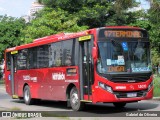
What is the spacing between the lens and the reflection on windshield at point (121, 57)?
1408 cm

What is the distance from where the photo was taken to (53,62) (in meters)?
17.2

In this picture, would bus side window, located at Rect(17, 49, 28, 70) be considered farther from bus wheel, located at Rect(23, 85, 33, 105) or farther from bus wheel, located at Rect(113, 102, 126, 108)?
bus wheel, located at Rect(113, 102, 126, 108)

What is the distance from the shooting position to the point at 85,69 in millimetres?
14781

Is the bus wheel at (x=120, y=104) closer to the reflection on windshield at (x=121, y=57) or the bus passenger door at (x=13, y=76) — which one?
the reflection on windshield at (x=121, y=57)

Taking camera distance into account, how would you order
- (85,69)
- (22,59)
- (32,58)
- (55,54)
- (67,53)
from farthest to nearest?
(22,59), (32,58), (55,54), (67,53), (85,69)

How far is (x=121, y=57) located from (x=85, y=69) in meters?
1.43

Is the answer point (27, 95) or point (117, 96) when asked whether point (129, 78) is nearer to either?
point (117, 96)

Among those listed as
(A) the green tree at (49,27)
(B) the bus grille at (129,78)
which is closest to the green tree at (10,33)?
(A) the green tree at (49,27)

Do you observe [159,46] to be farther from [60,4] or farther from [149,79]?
[149,79]

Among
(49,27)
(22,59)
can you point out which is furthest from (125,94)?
(49,27)

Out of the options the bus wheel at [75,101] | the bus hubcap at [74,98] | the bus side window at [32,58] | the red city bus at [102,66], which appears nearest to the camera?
the red city bus at [102,66]

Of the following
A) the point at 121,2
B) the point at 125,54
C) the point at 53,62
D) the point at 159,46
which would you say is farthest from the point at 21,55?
the point at 159,46

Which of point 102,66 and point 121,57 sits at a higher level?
point 121,57

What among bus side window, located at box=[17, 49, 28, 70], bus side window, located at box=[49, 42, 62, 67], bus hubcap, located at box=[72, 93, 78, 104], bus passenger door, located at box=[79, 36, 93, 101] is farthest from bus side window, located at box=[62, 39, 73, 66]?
bus side window, located at box=[17, 49, 28, 70]
